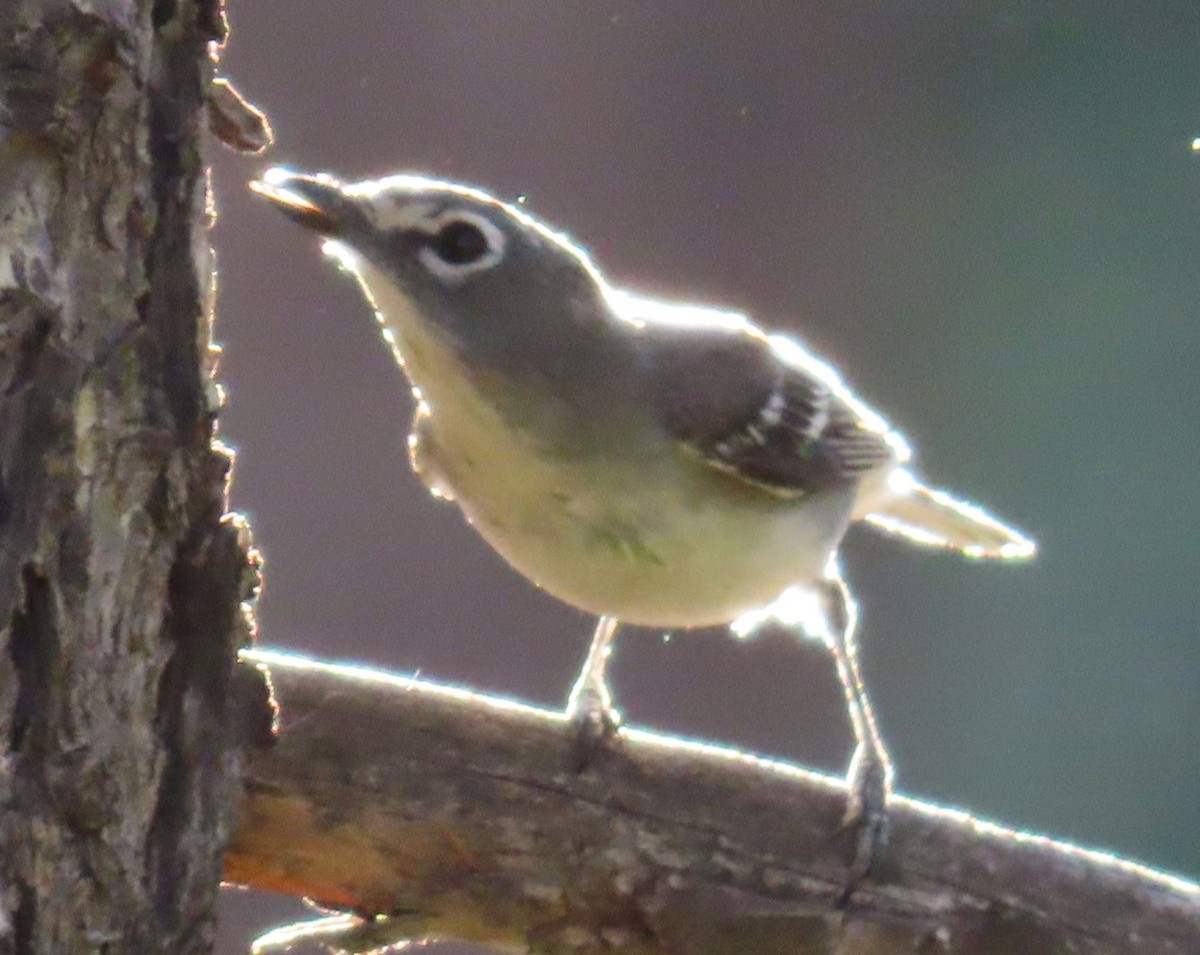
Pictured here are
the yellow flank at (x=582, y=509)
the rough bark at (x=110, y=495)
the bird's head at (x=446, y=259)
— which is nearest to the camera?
the rough bark at (x=110, y=495)

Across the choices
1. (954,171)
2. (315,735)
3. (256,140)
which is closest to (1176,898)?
(315,735)

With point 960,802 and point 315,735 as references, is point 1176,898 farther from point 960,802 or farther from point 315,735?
point 960,802

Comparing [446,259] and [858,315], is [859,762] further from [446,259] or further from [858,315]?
[858,315]

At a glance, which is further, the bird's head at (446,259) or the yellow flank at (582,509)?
the yellow flank at (582,509)

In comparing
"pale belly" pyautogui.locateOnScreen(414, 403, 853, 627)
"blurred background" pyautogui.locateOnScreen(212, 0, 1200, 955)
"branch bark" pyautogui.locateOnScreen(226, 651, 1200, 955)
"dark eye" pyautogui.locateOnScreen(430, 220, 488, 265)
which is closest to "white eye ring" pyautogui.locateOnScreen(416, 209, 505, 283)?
"dark eye" pyautogui.locateOnScreen(430, 220, 488, 265)

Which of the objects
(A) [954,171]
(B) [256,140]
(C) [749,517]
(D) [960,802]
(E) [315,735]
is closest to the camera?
(B) [256,140]

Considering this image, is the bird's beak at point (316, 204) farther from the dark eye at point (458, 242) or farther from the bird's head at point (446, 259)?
the dark eye at point (458, 242)

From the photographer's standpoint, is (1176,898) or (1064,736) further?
(1064,736)

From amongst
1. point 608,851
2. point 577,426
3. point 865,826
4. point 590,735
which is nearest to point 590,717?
point 590,735

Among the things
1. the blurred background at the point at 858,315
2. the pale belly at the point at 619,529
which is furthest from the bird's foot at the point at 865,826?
the blurred background at the point at 858,315
